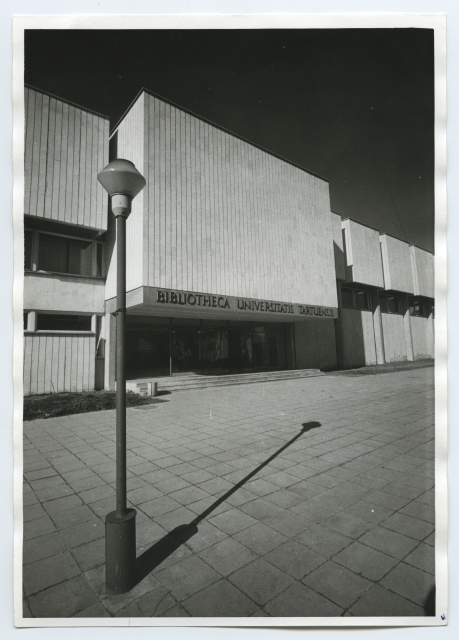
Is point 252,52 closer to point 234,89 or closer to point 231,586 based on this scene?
point 234,89

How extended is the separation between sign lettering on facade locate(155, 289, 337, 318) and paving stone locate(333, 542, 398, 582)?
9042mm

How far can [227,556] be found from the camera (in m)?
2.63

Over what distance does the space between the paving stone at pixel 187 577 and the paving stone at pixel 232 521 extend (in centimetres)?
50

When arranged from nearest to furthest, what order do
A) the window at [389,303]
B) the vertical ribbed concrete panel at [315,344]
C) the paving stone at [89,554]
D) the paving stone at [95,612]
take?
the paving stone at [95,612], the paving stone at [89,554], the vertical ribbed concrete panel at [315,344], the window at [389,303]

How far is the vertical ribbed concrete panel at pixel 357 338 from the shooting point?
2081 cm

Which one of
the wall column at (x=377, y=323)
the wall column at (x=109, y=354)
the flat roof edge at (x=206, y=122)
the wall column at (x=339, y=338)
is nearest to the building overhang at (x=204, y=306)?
the wall column at (x=109, y=354)

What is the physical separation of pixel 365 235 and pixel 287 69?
19894mm

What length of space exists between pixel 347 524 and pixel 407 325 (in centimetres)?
2517

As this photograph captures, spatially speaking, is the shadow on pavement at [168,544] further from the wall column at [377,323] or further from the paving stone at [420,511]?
the wall column at [377,323]

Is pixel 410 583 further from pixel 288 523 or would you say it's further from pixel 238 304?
pixel 238 304

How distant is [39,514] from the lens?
336cm

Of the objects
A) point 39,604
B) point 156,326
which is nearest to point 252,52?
point 39,604

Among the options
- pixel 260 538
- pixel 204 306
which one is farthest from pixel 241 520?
pixel 204 306
